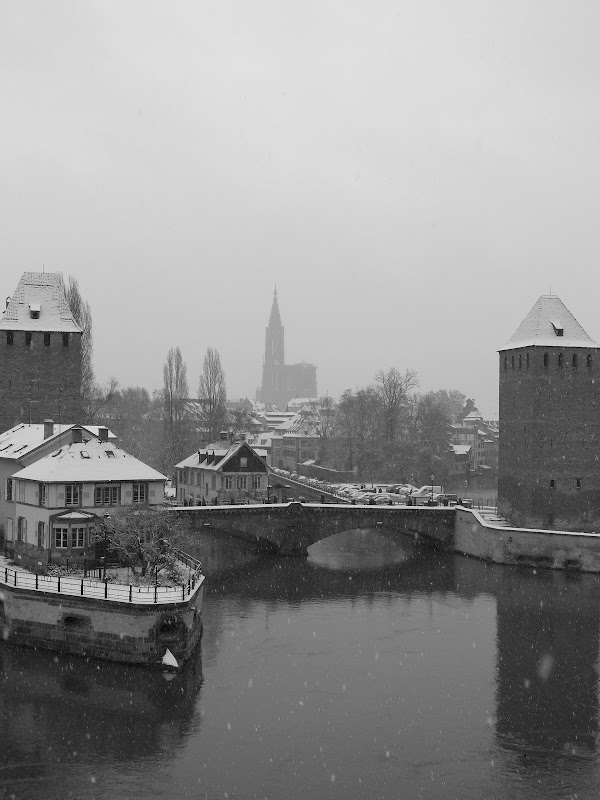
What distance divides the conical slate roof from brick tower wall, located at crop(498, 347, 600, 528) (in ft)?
1.68

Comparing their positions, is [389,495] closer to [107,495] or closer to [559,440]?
[559,440]

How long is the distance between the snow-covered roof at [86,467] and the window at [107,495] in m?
0.49

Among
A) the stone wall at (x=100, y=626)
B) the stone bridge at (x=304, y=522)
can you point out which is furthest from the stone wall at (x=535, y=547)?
the stone wall at (x=100, y=626)

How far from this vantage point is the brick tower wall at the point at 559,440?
2254 inches

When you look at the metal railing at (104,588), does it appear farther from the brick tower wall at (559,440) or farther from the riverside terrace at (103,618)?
the brick tower wall at (559,440)

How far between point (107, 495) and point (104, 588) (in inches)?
293

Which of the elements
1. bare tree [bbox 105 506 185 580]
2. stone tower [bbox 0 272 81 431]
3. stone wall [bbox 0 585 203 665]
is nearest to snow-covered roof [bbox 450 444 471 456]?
stone tower [bbox 0 272 81 431]

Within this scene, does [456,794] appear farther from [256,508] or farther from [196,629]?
[256,508]

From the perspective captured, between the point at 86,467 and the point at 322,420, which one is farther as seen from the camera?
the point at 322,420

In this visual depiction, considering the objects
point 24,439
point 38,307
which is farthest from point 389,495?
point 24,439

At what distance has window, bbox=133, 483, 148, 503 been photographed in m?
40.8

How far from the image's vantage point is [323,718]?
90.3 feet

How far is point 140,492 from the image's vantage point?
135 ft

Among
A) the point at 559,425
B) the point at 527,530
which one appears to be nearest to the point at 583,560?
the point at 527,530
